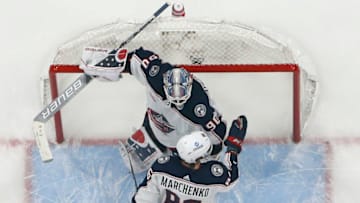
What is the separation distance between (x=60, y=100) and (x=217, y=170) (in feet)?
2.73

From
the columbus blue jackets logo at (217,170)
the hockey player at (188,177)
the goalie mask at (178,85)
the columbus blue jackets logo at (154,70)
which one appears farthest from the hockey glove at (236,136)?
the columbus blue jackets logo at (154,70)

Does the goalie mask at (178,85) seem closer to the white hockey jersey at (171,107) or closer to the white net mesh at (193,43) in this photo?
the white hockey jersey at (171,107)

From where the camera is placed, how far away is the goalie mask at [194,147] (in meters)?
4.45

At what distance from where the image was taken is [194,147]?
14.6 ft

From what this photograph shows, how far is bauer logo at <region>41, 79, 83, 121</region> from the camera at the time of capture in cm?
499

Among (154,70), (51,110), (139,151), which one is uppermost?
(154,70)

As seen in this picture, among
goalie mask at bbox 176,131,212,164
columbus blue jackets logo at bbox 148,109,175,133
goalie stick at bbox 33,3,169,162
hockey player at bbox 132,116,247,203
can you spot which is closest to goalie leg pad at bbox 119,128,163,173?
columbus blue jackets logo at bbox 148,109,175,133

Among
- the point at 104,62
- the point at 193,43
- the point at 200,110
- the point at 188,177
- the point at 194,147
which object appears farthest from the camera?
the point at 193,43

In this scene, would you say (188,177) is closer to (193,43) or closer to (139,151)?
(139,151)

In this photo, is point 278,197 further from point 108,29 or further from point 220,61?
point 108,29

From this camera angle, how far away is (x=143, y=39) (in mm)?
Result: 5301

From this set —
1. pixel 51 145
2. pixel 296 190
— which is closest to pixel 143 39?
pixel 51 145

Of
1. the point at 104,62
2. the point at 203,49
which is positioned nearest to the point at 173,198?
the point at 104,62

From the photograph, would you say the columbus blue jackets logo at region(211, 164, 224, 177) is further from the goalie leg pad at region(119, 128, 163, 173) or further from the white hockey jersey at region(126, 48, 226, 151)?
the goalie leg pad at region(119, 128, 163, 173)
